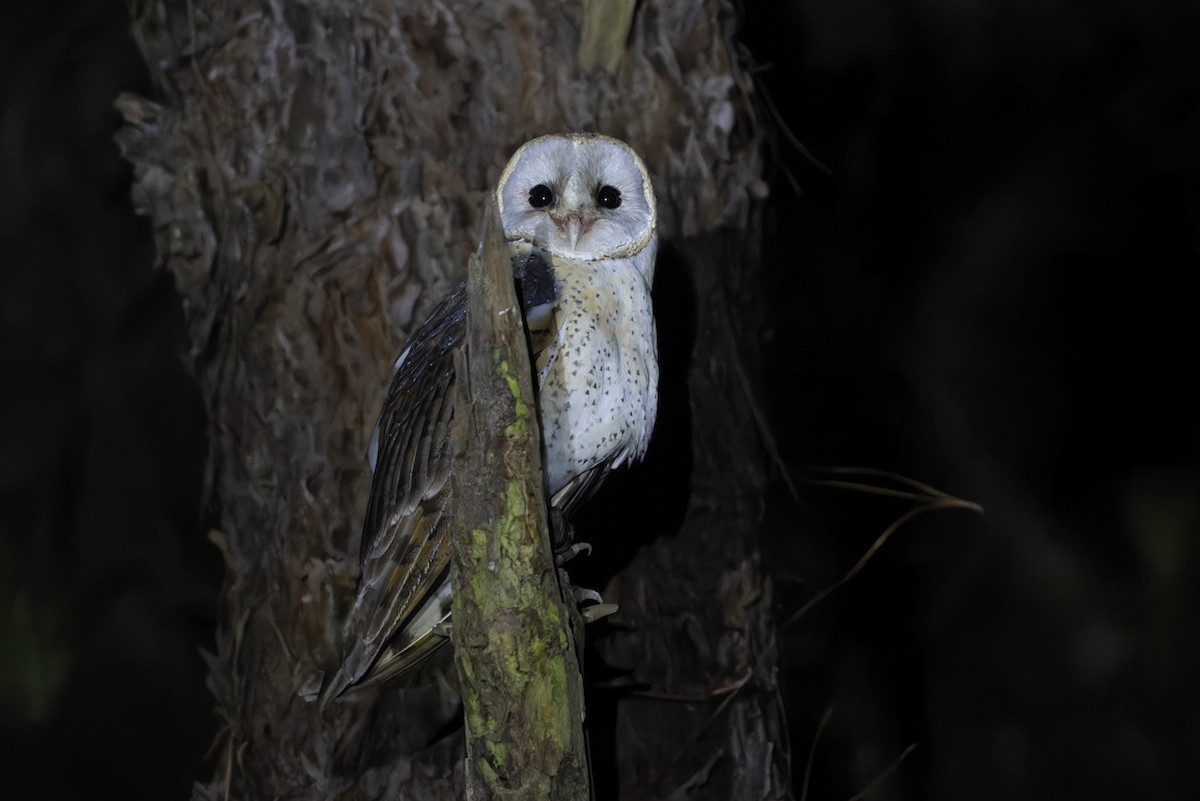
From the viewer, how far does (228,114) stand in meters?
1.42

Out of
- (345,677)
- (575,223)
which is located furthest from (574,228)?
(345,677)

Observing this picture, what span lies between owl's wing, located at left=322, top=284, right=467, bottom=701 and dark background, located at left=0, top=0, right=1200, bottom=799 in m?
0.73

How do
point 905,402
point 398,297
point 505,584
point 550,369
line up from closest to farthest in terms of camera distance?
1. point 505,584
2. point 550,369
3. point 398,297
4. point 905,402

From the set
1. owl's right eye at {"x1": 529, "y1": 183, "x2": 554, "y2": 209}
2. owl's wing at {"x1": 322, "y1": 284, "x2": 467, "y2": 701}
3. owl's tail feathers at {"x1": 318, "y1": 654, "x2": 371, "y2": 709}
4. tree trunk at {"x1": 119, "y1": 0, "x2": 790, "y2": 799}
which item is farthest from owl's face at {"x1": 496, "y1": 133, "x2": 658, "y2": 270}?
owl's tail feathers at {"x1": 318, "y1": 654, "x2": 371, "y2": 709}

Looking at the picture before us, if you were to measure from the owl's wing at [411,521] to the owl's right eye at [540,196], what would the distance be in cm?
13

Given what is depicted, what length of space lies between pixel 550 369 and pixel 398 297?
0.39 metres

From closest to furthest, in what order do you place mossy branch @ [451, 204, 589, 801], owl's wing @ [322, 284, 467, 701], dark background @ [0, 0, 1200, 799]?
1. mossy branch @ [451, 204, 589, 801]
2. owl's wing @ [322, 284, 467, 701]
3. dark background @ [0, 0, 1200, 799]

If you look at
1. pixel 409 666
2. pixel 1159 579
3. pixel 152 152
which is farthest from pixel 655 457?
pixel 1159 579

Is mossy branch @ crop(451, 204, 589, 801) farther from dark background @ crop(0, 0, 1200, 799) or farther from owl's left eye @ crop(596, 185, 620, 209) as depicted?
dark background @ crop(0, 0, 1200, 799)

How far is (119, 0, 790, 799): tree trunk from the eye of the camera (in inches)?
54.3

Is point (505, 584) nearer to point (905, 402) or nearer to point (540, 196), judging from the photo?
point (540, 196)

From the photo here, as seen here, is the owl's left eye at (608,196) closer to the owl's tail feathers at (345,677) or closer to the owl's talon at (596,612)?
the owl's talon at (596,612)

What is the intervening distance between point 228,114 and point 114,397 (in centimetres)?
62

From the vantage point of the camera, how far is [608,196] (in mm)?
1129
